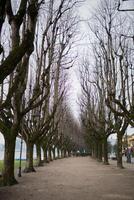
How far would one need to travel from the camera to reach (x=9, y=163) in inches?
545

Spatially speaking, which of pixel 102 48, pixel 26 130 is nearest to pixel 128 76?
pixel 102 48

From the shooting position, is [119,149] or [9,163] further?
[119,149]

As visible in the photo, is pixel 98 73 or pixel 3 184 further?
pixel 98 73

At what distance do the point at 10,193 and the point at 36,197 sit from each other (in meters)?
A: 1.30

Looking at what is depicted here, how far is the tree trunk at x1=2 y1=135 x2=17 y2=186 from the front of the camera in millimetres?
13620

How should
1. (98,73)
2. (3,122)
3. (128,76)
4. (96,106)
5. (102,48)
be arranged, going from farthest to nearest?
(96,106)
(98,73)
(102,48)
(128,76)
(3,122)

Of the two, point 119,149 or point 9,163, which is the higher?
point 119,149

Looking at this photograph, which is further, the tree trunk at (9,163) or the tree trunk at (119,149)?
the tree trunk at (119,149)

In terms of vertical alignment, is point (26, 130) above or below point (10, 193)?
above

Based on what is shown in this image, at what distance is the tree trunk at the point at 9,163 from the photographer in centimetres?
1362

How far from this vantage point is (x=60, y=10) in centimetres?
1611

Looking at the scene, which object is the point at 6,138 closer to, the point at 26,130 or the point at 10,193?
the point at 10,193

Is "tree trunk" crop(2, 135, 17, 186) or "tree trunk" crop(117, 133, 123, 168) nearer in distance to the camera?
"tree trunk" crop(2, 135, 17, 186)

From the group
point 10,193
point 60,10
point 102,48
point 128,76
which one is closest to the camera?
point 10,193
